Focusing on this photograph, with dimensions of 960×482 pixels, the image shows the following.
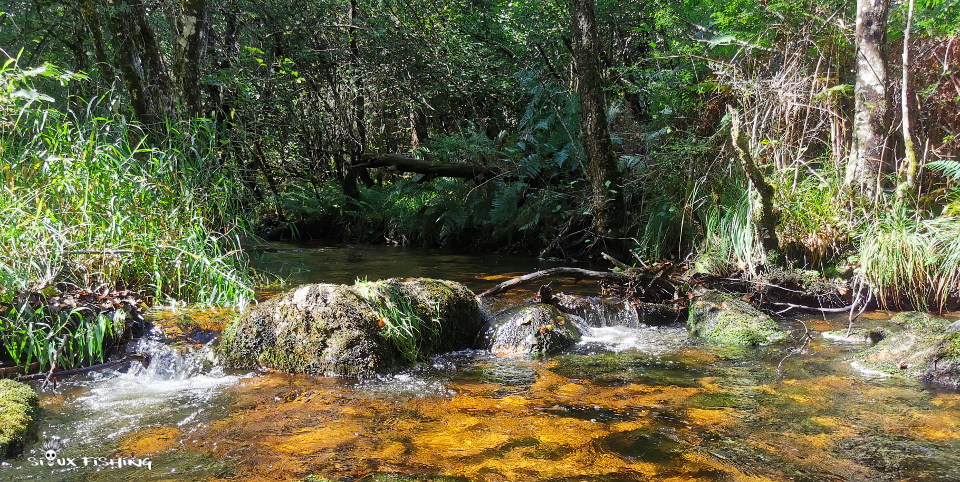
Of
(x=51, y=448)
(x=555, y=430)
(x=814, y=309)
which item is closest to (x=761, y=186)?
(x=814, y=309)

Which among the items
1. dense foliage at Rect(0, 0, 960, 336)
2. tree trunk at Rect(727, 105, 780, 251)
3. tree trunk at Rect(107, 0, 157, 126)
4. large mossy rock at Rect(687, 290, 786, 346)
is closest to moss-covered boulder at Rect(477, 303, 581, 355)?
large mossy rock at Rect(687, 290, 786, 346)

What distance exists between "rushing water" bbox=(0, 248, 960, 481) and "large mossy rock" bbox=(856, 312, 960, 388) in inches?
7.3

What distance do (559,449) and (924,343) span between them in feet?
8.73

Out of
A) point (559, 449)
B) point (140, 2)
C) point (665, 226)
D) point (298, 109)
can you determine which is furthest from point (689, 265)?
point (298, 109)

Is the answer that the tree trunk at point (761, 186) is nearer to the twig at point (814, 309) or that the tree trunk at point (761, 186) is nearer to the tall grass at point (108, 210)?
the twig at point (814, 309)

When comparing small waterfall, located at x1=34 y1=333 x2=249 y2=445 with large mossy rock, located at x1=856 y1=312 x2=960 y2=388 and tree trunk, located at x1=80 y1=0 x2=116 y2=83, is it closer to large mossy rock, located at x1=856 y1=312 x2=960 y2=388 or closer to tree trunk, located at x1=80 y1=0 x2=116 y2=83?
tree trunk, located at x1=80 y1=0 x2=116 y2=83

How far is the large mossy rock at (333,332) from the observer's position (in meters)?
3.94

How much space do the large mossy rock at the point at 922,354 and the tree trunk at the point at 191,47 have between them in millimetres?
6219

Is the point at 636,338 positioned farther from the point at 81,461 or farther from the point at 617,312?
the point at 81,461

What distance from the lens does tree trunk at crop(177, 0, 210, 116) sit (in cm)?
602

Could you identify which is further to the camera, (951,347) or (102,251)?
(102,251)

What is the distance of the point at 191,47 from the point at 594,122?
4.39 m

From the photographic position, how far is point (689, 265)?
628cm

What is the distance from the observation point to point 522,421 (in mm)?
3068
